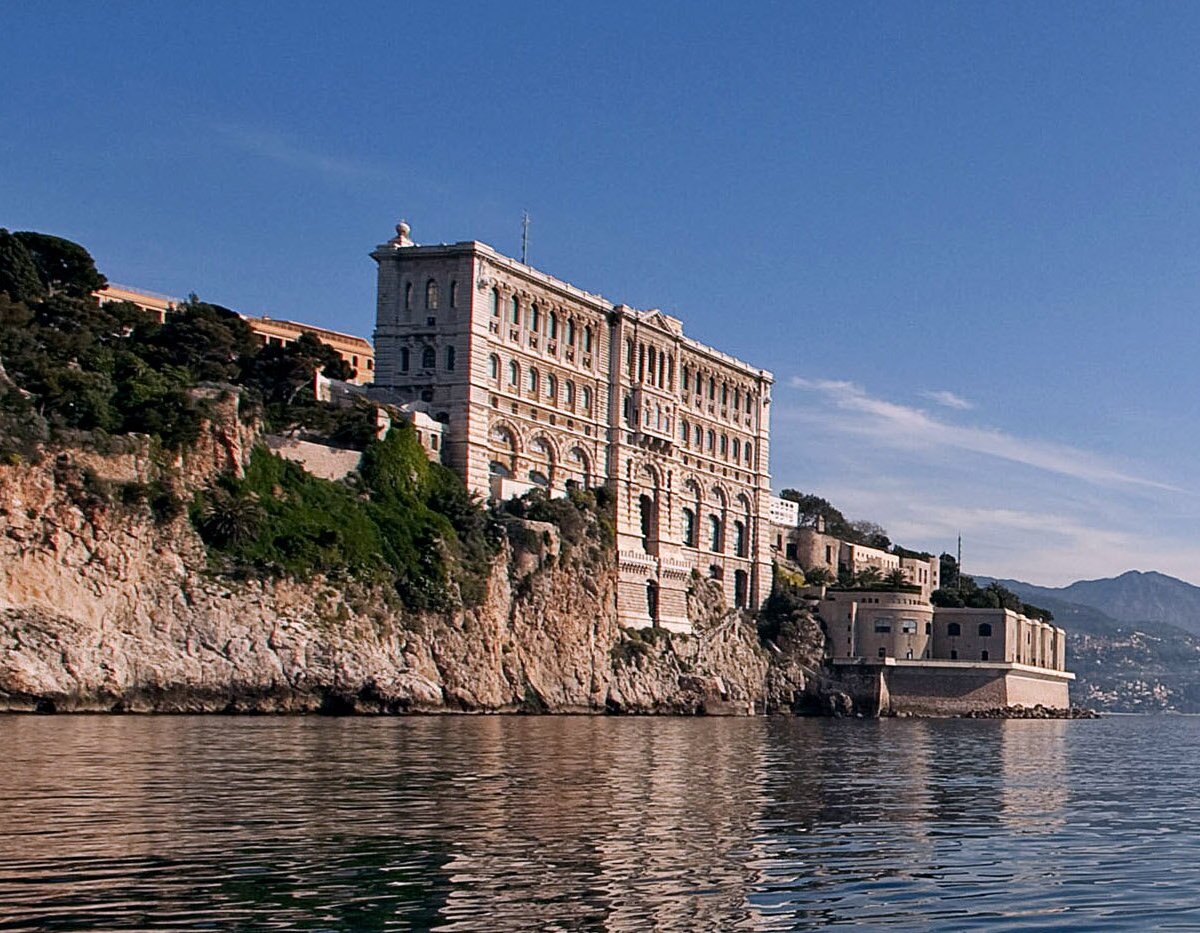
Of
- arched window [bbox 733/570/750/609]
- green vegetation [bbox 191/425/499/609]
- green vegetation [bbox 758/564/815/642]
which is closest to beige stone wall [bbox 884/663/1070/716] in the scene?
green vegetation [bbox 758/564/815/642]

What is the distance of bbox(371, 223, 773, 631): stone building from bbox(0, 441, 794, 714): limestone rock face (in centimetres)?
695

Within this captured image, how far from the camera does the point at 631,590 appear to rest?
10119 centimetres

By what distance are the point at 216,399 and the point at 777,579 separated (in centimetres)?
6108

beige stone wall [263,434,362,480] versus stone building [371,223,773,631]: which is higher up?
stone building [371,223,773,631]

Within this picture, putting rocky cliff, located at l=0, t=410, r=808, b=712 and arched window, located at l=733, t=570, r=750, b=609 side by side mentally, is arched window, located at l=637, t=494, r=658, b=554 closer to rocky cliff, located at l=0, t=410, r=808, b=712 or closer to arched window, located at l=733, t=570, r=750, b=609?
rocky cliff, located at l=0, t=410, r=808, b=712

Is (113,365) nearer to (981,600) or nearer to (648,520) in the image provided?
(648,520)

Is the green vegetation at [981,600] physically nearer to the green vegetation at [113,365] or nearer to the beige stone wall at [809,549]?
the beige stone wall at [809,549]

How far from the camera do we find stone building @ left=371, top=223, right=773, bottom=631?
300ft

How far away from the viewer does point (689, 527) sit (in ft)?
372

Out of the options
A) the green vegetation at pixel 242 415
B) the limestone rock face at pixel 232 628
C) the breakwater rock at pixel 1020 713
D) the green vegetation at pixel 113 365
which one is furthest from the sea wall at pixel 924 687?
the green vegetation at pixel 113 365

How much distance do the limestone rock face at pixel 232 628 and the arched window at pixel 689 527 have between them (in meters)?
18.0

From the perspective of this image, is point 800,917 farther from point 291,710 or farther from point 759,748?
point 291,710

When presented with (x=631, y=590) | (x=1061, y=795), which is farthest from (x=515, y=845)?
(x=631, y=590)

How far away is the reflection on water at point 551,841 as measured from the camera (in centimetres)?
1794
